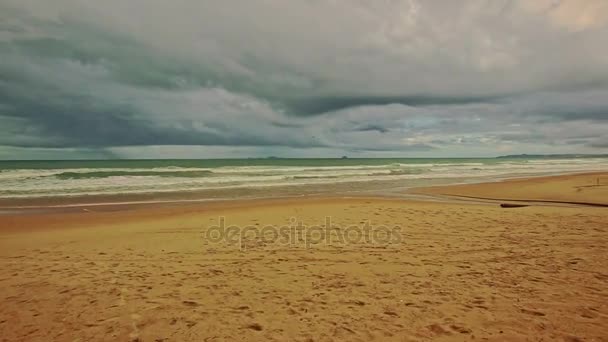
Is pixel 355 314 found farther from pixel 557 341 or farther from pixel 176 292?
pixel 176 292

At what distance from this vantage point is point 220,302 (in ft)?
17.1

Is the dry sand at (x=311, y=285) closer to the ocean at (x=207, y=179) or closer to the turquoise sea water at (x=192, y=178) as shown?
the ocean at (x=207, y=179)

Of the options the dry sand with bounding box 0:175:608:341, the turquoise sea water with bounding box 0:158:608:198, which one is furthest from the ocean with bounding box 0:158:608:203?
the dry sand with bounding box 0:175:608:341

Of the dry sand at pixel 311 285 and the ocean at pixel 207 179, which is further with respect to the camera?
the ocean at pixel 207 179

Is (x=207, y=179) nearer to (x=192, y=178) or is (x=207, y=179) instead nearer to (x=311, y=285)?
(x=192, y=178)

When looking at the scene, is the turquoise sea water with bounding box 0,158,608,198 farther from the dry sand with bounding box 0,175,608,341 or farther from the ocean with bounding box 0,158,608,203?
the dry sand with bounding box 0,175,608,341

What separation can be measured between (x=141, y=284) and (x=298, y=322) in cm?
321

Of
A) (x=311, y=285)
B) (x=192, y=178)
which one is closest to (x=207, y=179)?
(x=192, y=178)

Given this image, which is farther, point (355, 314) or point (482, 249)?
point (482, 249)

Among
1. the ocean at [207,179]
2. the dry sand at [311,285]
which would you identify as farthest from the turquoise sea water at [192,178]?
the dry sand at [311,285]

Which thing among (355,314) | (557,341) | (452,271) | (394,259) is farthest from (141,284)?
(557,341)

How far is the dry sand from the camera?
4340 mm

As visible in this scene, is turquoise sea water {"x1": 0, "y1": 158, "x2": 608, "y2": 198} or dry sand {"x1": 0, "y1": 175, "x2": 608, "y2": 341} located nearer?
dry sand {"x1": 0, "y1": 175, "x2": 608, "y2": 341}

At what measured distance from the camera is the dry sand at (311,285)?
4.34 m
